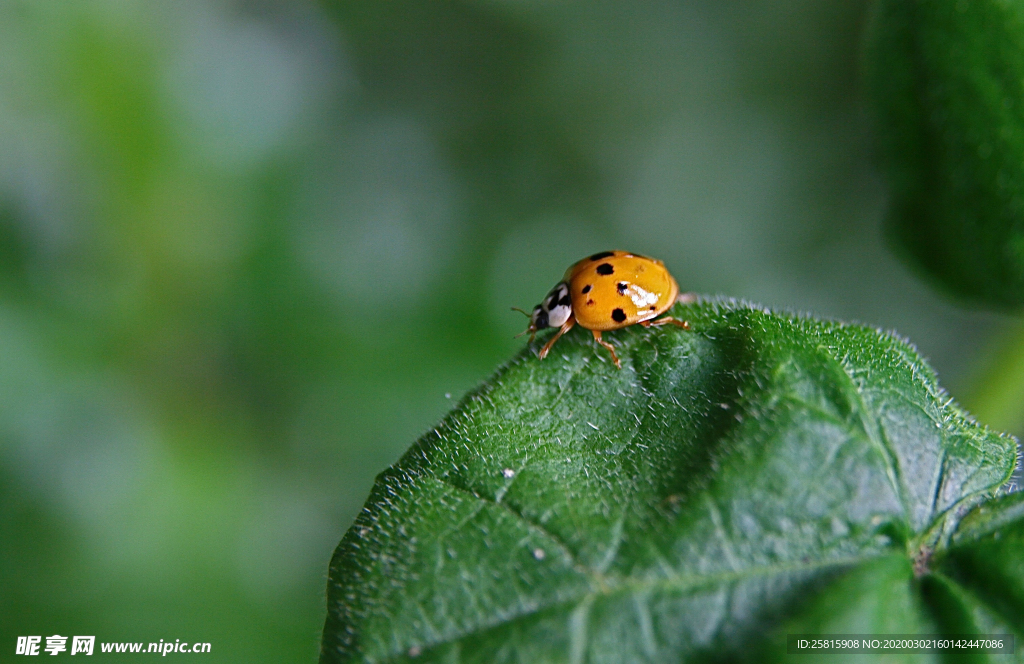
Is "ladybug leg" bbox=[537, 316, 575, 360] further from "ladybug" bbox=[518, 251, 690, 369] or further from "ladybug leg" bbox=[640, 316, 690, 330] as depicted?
"ladybug leg" bbox=[640, 316, 690, 330]

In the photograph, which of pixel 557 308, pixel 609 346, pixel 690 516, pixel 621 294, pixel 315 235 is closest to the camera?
pixel 690 516

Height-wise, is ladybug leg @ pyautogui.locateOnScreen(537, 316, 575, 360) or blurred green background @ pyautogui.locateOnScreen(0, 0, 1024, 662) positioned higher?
blurred green background @ pyautogui.locateOnScreen(0, 0, 1024, 662)

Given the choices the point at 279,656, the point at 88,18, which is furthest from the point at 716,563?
the point at 88,18

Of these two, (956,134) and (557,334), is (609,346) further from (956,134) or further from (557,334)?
(956,134)

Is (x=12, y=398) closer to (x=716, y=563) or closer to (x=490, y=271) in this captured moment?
(x=490, y=271)

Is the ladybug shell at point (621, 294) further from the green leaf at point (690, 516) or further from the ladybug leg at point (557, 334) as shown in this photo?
the green leaf at point (690, 516)

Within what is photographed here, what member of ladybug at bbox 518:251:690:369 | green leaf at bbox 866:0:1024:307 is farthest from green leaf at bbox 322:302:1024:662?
green leaf at bbox 866:0:1024:307

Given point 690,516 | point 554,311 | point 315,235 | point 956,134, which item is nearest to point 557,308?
point 554,311
